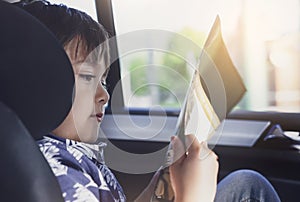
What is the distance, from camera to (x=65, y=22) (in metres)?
0.95

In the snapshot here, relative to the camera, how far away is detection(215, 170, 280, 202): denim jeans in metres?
1.17

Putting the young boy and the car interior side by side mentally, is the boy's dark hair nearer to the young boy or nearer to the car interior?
the young boy

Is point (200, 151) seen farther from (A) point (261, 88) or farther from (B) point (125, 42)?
(A) point (261, 88)

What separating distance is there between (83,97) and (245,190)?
17.9 inches

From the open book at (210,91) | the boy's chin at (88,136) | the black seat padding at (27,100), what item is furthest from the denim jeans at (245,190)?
the black seat padding at (27,100)

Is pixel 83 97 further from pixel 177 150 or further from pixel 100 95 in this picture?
pixel 177 150

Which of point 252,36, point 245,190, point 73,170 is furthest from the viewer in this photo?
point 252,36

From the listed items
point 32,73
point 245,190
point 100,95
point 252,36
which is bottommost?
point 245,190

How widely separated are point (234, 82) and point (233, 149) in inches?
31.6

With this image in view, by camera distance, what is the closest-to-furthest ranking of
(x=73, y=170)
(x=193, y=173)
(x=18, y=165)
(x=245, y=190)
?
(x=18, y=165), (x=73, y=170), (x=193, y=173), (x=245, y=190)

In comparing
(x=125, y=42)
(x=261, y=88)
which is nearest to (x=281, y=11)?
(x=261, y=88)

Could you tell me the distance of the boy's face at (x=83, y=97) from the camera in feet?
3.04

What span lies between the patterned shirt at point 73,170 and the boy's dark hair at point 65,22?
0.58ft

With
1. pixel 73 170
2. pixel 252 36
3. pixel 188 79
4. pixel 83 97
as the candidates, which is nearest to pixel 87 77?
pixel 83 97
